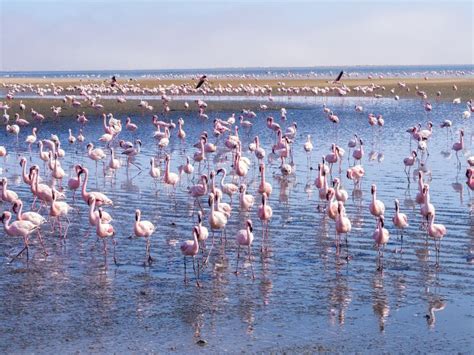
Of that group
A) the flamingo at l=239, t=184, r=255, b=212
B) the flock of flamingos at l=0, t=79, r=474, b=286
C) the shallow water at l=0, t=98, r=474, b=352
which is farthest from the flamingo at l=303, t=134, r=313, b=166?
the flamingo at l=239, t=184, r=255, b=212

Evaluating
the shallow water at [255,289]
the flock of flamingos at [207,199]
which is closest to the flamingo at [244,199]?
the flock of flamingos at [207,199]

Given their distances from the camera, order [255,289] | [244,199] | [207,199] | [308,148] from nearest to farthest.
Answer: [255,289], [244,199], [207,199], [308,148]

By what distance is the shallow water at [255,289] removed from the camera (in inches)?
320

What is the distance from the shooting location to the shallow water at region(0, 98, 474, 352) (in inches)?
320

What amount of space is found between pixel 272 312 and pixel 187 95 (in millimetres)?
43810

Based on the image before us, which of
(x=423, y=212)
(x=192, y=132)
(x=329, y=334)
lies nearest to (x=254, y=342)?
(x=329, y=334)

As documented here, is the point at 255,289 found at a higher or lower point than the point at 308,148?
lower

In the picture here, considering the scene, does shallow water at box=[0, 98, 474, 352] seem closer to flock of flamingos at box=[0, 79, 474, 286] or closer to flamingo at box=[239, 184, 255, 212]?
flock of flamingos at box=[0, 79, 474, 286]

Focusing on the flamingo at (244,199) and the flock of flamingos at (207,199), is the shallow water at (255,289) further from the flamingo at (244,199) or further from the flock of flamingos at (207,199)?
the flamingo at (244,199)

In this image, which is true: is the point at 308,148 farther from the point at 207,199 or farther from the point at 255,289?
the point at 255,289

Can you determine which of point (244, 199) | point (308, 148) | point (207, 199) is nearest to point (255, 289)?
point (244, 199)

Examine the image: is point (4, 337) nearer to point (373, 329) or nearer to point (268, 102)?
point (373, 329)

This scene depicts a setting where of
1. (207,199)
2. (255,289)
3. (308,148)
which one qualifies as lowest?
(255,289)

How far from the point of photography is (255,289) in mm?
9805
